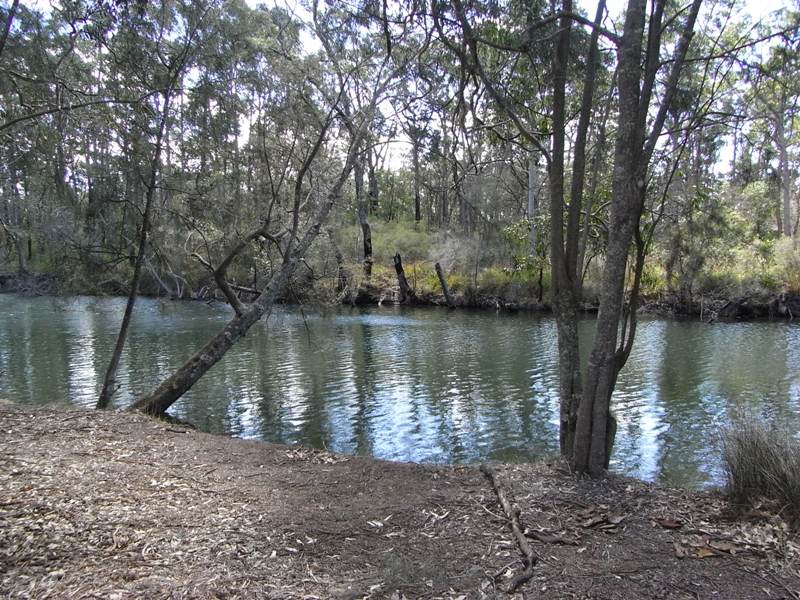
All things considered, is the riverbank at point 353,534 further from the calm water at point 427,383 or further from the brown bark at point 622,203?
the calm water at point 427,383

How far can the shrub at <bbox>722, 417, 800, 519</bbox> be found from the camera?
396cm

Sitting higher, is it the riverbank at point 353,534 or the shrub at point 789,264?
the shrub at point 789,264

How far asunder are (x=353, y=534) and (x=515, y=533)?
1.09 m

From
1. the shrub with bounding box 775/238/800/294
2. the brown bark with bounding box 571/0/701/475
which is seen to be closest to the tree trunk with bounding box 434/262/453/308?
the shrub with bounding box 775/238/800/294

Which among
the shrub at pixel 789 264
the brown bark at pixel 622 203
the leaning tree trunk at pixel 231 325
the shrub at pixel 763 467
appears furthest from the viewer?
the shrub at pixel 789 264

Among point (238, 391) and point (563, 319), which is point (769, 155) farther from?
point (238, 391)

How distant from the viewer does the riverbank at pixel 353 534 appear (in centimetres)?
322

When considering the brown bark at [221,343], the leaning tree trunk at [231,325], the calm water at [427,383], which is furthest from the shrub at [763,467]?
the brown bark at [221,343]

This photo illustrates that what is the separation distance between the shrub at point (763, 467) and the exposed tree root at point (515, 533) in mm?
1660

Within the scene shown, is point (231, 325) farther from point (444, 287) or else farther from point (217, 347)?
point (444, 287)

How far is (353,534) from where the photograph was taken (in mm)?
3912

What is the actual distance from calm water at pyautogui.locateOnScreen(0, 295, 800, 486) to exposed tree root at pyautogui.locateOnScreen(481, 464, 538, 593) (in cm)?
409

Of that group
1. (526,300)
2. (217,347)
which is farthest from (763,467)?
(526,300)

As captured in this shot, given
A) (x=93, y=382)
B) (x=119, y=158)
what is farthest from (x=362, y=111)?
(x=93, y=382)
